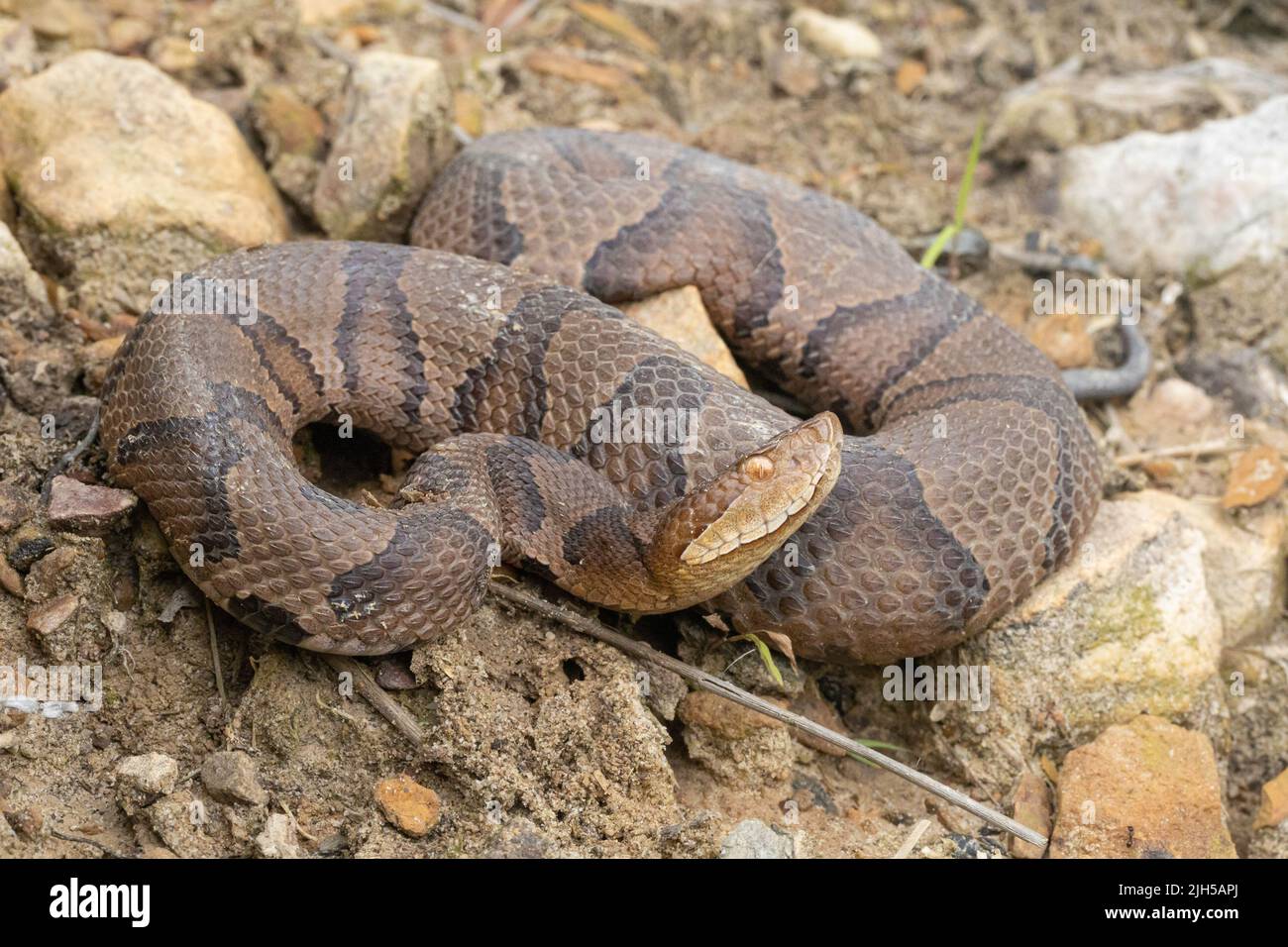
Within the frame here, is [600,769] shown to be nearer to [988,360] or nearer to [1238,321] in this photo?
[988,360]

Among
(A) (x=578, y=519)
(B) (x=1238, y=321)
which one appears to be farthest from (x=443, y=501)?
(B) (x=1238, y=321)

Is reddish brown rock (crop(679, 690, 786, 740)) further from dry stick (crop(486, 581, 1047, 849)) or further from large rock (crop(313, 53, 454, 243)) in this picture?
large rock (crop(313, 53, 454, 243))

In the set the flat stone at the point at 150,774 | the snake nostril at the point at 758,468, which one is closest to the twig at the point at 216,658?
the flat stone at the point at 150,774

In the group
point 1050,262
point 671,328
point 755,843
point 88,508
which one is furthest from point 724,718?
point 1050,262

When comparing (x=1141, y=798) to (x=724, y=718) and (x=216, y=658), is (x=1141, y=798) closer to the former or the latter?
(x=724, y=718)

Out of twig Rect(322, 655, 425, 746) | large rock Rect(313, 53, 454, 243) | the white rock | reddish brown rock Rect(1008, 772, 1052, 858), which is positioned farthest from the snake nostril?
the white rock
